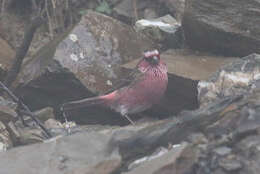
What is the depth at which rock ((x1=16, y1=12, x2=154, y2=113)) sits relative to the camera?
Answer: 6.01 metres

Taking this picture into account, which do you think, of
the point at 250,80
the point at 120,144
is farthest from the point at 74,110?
→ the point at 120,144

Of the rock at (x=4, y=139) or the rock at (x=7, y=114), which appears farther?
the rock at (x=7, y=114)

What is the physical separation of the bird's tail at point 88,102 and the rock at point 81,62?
20 cm

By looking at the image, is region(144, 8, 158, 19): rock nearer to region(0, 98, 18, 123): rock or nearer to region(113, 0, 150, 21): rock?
region(113, 0, 150, 21): rock

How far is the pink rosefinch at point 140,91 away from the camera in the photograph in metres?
5.84

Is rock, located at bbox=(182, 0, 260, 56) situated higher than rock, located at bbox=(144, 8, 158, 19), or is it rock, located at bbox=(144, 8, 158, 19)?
rock, located at bbox=(182, 0, 260, 56)

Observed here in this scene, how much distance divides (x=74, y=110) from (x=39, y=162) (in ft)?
8.42

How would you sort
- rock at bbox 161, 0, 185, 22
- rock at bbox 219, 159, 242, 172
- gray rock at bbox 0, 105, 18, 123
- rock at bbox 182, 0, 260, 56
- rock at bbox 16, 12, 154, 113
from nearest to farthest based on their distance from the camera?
rock at bbox 219, 159, 242, 172 → gray rock at bbox 0, 105, 18, 123 → rock at bbox 182, 0, 260, 56 → rock at bbox 16, 12, 154, 113 → rock at bbox 161, 0, 185, 22

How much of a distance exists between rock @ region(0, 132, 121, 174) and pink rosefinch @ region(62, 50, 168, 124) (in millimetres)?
1994

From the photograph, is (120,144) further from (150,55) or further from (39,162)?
(150,55)

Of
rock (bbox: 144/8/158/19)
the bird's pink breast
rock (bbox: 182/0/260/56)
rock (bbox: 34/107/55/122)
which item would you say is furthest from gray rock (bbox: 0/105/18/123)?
rock (bbox: 144/8/158/19)

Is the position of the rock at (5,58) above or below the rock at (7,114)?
below

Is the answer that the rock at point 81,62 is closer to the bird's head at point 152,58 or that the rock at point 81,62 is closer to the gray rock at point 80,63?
the gray rock at point 80,63

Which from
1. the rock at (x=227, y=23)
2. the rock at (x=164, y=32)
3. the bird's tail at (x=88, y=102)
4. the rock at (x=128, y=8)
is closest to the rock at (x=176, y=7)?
the rock at (x=128, y=8)
